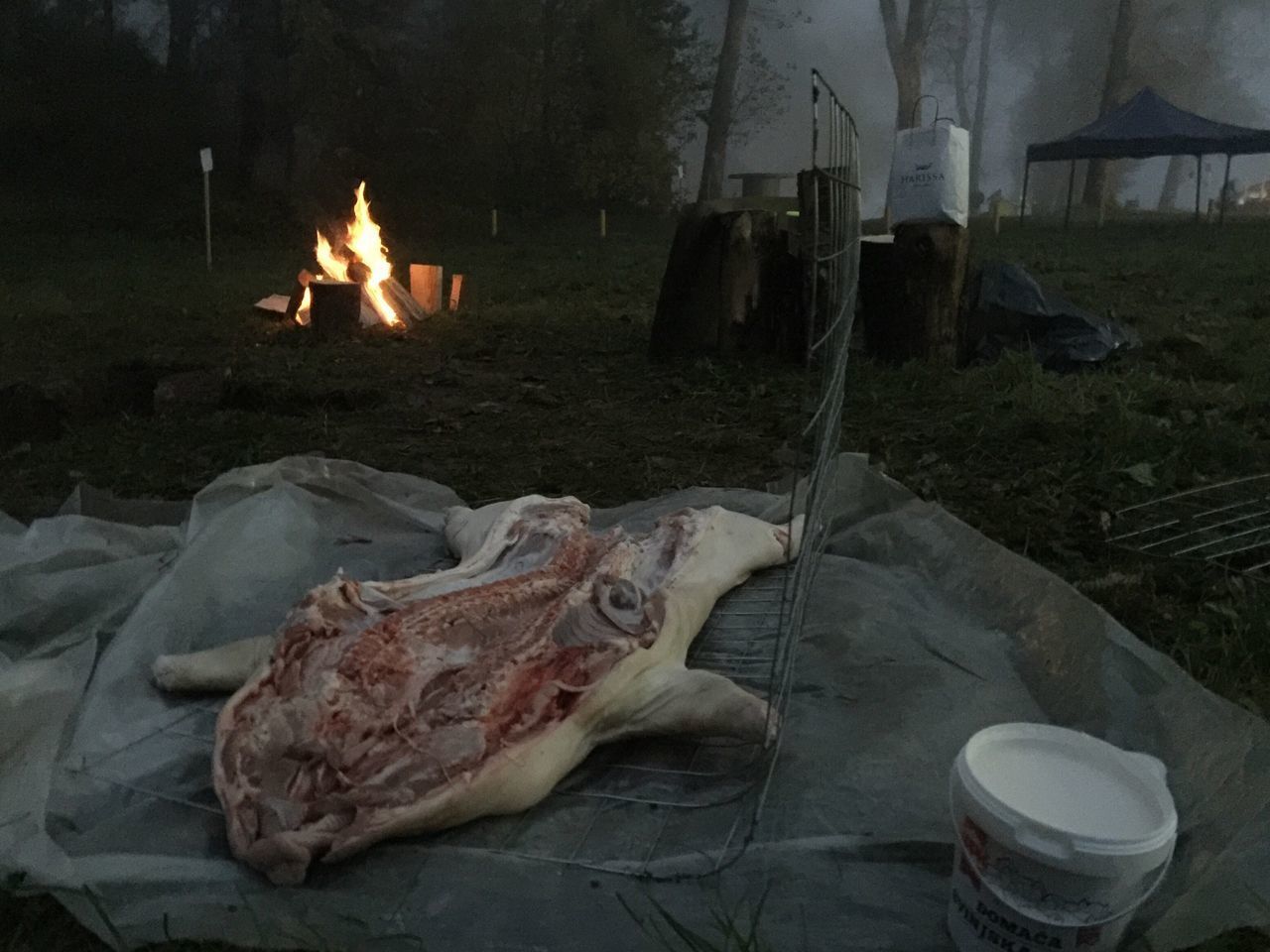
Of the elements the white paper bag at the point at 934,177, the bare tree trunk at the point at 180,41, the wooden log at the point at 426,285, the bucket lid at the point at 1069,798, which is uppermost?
the bare tree trunk at the point at 180,41

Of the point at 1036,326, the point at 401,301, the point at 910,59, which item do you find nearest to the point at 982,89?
the point at 910,59

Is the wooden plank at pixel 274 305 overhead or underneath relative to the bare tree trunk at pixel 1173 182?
underneath

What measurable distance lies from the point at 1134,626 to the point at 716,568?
1.14m

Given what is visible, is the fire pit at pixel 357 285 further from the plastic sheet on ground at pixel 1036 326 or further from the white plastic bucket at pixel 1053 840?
the white plastic bucket at pixel 1053 840

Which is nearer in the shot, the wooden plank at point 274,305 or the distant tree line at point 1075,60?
the wooden plank at point 274,305

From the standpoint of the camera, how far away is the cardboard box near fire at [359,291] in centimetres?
704

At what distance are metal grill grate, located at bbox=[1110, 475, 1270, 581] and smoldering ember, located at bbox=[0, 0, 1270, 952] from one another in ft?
0.08

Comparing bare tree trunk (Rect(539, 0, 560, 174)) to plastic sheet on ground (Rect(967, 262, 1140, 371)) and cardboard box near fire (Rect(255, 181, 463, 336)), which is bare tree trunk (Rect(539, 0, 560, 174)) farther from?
plastic sheet on ground (Rect(967, 262, 1140, 371))

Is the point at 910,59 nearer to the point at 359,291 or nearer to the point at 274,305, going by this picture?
the point at 274,305

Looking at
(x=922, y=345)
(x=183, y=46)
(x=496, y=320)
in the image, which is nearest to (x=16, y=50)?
(x=183, y=46)

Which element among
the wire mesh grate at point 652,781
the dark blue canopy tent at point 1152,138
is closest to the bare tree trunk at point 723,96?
the dark blue canopy tent at point 1152,138

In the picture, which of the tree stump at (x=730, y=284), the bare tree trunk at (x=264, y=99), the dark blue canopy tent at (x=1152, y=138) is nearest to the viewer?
the tree stump at (x=730, y=284)

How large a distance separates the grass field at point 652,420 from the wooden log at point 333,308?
159mm

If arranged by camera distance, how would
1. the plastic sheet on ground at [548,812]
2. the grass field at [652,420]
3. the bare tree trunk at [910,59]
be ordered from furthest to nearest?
the bare tree trunk at [910,59], the grass field at [652,420], the plastic sheet on ground at [548,812]
